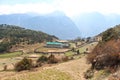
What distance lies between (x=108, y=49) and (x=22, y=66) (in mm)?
26732

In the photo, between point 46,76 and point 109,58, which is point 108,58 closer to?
point 109,58

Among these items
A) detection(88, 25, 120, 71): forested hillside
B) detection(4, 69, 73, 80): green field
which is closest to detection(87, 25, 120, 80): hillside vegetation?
detection(88, 25, 120, 71): forested hillside

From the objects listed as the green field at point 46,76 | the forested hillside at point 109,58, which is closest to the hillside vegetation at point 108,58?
the forested hillside at point 109,58

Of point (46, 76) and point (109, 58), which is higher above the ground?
point (109, 58)

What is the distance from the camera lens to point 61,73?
4241 centimetres

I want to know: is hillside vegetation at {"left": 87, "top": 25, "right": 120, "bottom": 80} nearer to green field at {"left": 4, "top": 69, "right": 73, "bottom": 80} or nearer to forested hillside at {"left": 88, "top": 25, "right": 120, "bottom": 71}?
forested hillside at {"left": 88, "top": 25, "right": 120, "bottom": 71}

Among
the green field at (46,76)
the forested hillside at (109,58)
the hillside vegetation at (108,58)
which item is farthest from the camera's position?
the green field at (46,76)

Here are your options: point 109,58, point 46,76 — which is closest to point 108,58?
point 109,58

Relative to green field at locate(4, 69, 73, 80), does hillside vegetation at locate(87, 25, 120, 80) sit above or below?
above

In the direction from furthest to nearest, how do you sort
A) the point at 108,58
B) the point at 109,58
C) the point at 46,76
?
the point at 46,76, the point at 108,58, the point at 109,58

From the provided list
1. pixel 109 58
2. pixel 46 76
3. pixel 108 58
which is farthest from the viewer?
pixel 46 76

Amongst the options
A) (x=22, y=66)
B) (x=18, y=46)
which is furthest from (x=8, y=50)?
(x=22, y=66)

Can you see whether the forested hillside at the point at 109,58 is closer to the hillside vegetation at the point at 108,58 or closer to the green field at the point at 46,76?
the hillside vegetation at the point at 108,58

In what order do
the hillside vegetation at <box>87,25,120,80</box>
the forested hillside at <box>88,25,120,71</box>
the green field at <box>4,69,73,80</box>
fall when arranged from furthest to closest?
the green field at <box>4,69,73,80</box> < the forested hillside at <box>88,25,120,71</box> < the hillside vegetation at <box>87,25,120,80</box>
